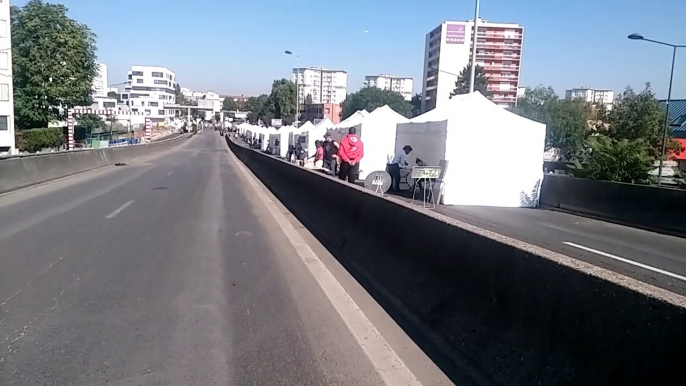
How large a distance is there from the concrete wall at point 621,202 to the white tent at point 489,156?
75cm

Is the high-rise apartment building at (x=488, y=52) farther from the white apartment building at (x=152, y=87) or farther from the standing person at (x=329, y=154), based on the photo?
the standing person at (x=329, y=154)

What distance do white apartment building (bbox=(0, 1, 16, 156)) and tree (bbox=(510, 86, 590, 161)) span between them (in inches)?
2079

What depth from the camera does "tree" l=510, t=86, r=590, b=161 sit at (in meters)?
51.4

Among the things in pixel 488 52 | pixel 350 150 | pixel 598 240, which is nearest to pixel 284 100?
pixel 488 52

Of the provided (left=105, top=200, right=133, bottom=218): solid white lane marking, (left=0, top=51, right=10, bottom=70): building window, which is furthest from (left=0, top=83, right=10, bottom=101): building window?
(left=105, top=200, right=133, bottom=218): solid white lane marking

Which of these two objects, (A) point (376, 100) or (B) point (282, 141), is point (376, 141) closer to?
(B) point (282, 141)

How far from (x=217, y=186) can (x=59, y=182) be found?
19.4ft

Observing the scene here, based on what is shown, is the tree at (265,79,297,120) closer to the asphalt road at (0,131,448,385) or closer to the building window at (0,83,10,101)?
the building window at (0,83,10,101)

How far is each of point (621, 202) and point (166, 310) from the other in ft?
45.6

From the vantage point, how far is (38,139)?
6462cm

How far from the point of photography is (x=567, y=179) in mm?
18516

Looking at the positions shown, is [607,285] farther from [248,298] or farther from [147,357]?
[248,298]

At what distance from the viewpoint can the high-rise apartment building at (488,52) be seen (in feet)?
428

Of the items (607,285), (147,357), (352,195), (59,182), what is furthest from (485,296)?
(59,182)
